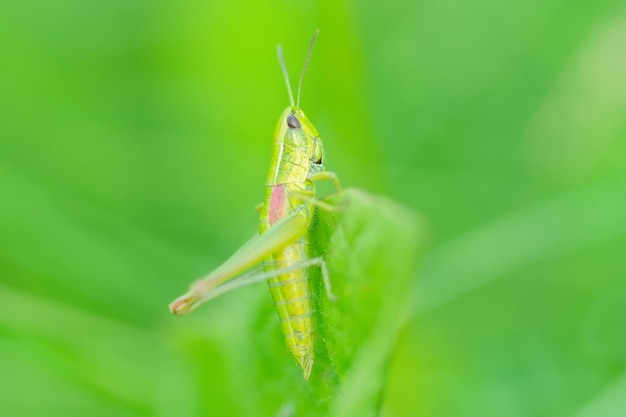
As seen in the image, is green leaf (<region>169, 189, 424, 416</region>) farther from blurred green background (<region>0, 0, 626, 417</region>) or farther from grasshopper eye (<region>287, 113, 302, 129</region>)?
grasshopper eye (<region>287, 113, 302, 129</region>)

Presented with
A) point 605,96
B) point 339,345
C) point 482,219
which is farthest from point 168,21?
point 339,345

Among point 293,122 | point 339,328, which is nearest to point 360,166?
point 293,122

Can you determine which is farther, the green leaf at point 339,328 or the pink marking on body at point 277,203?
the pink marking on body at point 277,203

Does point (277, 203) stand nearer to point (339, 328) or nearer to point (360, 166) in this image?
point (360, 166)

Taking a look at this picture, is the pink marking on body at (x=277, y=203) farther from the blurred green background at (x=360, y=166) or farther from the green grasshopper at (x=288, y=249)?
the blurred green background at (x=360, y=166)

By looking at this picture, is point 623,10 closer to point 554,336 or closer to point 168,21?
point 554,336

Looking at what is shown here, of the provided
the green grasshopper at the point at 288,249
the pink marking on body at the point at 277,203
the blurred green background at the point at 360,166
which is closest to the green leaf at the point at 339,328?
the green grasshopper at the point at 288,249
